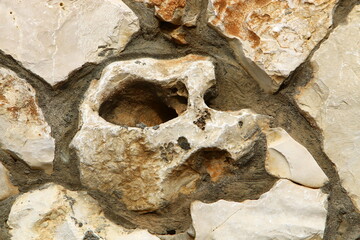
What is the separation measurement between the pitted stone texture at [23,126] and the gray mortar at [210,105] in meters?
0.02

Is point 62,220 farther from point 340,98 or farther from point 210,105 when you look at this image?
point 340,98

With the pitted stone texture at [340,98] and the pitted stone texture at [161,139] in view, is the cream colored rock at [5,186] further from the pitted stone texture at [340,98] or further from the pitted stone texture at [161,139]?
the pitted stone texture at [340,98]

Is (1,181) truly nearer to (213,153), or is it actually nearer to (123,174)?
(123,174)

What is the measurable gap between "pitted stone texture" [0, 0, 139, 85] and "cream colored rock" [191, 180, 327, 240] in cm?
44

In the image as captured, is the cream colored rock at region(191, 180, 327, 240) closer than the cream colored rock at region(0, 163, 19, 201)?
Yes

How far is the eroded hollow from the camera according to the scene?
1.31 metres

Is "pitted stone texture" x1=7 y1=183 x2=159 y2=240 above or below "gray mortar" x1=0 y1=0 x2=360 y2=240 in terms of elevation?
below

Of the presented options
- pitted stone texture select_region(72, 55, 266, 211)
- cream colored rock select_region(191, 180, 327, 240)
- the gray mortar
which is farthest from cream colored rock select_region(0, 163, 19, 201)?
cream colored rock select_region(191, 180, 327, 240)

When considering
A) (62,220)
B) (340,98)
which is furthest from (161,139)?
(340,98)

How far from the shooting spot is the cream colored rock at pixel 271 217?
3.98 feet

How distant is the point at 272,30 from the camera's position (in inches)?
50.8

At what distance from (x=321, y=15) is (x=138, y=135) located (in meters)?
0.47

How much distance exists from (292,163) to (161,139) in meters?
0.28

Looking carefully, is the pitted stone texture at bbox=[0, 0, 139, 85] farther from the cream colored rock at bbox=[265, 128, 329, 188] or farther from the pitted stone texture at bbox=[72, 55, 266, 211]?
the cream colored rock at bbox=[265, 128, 329, 188]
